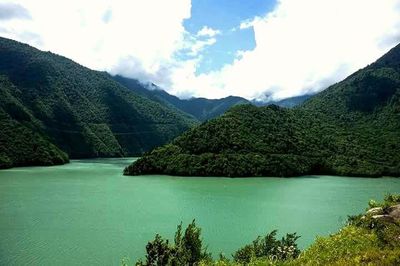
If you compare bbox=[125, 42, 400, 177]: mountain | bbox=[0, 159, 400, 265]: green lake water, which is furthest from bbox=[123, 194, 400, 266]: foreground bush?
bbox=[125, 42, 400, 177]: mountain

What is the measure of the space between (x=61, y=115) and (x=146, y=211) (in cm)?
11598

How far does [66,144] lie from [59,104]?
19.4 meters

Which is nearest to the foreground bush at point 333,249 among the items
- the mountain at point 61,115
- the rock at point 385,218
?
the rock at point 385,218

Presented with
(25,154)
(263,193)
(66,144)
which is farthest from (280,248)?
(66,144)

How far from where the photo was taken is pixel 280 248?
55.5 feet

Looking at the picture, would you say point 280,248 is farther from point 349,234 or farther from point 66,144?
point 66,144

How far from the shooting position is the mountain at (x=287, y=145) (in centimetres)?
7831

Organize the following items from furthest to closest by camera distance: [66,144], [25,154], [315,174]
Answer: [66,144]
[25,154]
[315,174]

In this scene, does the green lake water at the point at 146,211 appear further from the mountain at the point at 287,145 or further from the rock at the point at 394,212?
the rock at the point at 394,212

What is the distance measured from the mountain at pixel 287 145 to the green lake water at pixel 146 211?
687cm

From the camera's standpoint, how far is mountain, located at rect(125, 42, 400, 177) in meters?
78.3

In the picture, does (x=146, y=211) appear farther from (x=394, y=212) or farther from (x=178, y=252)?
(x=394, y=212)

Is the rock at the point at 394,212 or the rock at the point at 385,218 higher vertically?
the rock at the point at 394,212

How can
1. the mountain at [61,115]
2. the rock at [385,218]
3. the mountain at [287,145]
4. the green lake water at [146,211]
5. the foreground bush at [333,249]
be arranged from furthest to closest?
the mountain at [61,115]
the mountain at [287,145]
the green lake water at [146,211]
the rock at [385,218]
the foreground bush at [333,249]
